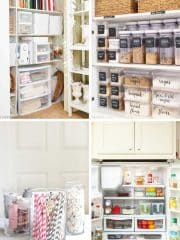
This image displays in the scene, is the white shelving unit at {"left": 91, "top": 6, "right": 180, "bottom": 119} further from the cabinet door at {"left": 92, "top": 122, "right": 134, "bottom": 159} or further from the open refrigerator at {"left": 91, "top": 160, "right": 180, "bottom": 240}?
the open refrigerator at {"left": 91, "top": 160, "right": 180, "bottom": 240}

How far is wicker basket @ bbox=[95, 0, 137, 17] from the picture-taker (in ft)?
4.55

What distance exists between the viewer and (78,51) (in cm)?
129

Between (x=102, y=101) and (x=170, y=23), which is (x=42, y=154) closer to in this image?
(x=102, y=101)

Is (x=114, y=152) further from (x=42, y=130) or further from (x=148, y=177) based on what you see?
(x=42, y=130)

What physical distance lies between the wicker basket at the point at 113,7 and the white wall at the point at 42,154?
0.42m

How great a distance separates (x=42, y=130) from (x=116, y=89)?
0.32 meters

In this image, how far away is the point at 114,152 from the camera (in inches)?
58.2

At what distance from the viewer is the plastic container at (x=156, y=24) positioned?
137cm

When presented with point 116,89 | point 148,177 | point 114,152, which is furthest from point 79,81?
point 148,177

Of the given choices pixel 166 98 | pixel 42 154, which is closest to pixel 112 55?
pixel 166 98

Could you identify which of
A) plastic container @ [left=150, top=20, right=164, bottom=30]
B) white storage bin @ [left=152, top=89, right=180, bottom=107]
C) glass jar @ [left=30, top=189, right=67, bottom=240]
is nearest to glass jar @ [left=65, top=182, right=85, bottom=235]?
glass jar @ [left=30, top=189, right=67, bottom=240]

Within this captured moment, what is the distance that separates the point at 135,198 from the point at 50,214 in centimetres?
51

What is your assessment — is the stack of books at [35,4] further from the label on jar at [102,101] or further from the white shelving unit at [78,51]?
the label on jar at [102,101]

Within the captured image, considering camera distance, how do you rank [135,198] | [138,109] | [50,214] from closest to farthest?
[50,214] < [138,109] < [135,198]
